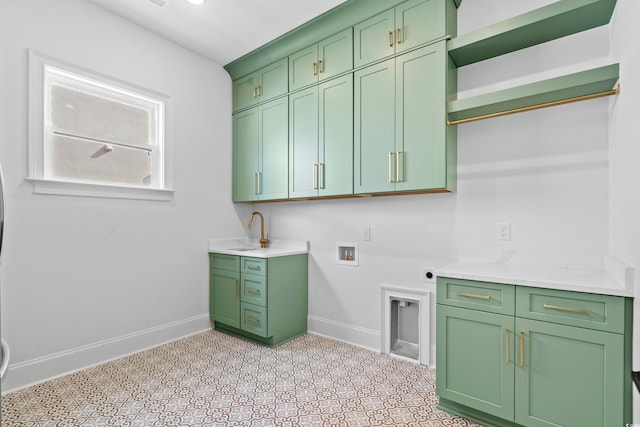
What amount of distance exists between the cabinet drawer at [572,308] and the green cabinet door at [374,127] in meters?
1.18

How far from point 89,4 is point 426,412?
12.7 feet

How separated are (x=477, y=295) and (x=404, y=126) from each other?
1301mm

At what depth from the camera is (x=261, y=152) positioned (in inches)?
138

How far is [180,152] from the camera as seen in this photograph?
10.8 ft

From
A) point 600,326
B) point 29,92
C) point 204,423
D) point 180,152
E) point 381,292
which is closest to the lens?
point 600,326

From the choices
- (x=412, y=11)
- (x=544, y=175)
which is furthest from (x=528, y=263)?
(x=412, y=11)

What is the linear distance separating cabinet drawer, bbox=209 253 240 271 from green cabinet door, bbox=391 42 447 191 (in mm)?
1722

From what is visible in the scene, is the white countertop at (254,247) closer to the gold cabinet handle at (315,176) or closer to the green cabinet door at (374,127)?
the gold cabinet handle at (315,176)

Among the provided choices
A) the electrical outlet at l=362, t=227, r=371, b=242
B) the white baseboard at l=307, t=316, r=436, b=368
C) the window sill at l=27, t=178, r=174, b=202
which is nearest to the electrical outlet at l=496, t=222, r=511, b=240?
the electrical outlet at l=362, t=227, r=371, b=242

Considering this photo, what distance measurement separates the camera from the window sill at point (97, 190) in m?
2.42

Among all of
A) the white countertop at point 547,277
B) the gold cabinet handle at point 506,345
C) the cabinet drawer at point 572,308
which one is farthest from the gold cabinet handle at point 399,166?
the gold cabinet handle at point 506,345

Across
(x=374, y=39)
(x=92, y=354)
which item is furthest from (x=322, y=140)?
(x=92, y=354)

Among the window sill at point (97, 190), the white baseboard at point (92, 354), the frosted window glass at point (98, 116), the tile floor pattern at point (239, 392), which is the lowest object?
the tile floor pattern at point (239, 392)

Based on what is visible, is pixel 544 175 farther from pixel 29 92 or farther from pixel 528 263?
pixel 29 92
